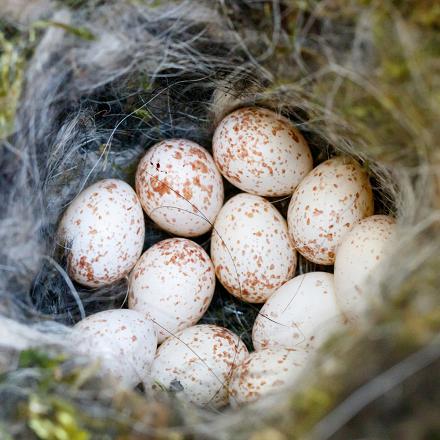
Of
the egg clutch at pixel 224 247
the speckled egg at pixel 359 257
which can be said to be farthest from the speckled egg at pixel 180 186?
the speckled egg at pixel 359 257

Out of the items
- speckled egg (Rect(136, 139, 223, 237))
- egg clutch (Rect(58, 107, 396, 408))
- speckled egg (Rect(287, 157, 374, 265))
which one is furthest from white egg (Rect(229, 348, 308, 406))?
speckled egg (Rect(136, 139, 223, 237))

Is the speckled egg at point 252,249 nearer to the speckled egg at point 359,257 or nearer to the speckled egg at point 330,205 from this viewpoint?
the speckled egg at point 330,205

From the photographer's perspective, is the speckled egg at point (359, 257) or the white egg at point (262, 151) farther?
the white egg at point (262, 151)

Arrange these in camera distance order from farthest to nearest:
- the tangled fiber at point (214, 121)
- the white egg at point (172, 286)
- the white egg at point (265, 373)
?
the white egg at point (172, 286)
the white egg at point (265, 373)
the tangled fiber at point (214, 121)

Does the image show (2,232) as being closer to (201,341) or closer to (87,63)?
(87,63)

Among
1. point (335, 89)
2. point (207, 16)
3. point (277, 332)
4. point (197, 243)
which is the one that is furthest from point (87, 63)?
point (277, 332)

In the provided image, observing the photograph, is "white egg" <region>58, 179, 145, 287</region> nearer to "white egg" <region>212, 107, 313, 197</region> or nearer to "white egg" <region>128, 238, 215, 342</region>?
"white egg" <region>128, 238, 215, 342</region>
